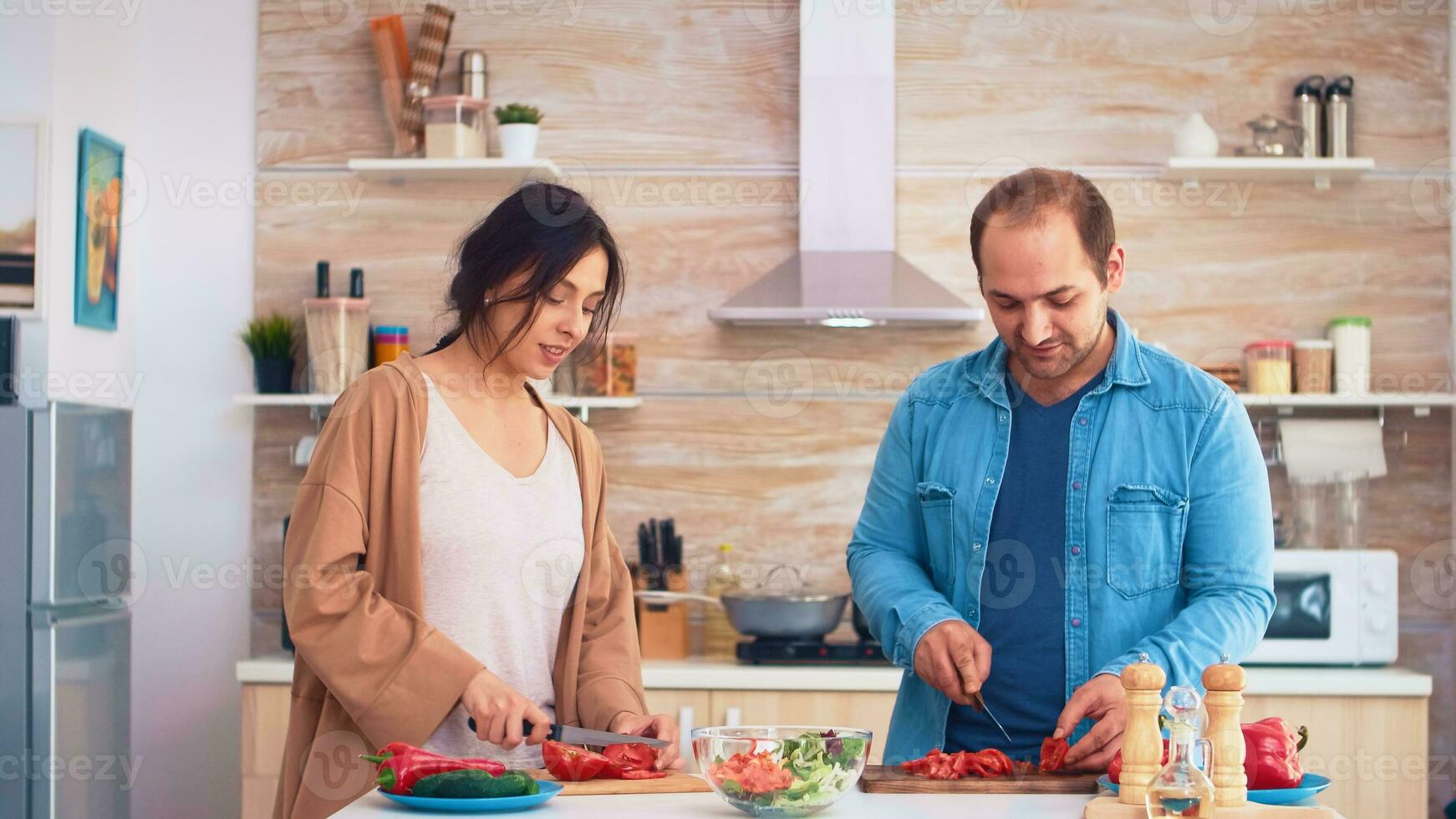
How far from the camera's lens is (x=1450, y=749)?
3.63 m

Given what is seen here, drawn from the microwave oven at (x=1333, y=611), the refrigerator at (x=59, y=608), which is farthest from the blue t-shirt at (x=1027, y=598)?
the refrigerator at (x=59, y=608)

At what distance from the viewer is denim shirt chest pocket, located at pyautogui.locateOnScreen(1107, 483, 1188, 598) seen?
1.78m

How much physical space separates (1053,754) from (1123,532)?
0.32 m

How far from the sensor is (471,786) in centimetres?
141

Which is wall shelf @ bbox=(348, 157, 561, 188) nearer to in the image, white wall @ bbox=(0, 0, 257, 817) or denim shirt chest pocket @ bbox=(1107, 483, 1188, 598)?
white wall @ bbox=(0, 0, 257, 817)

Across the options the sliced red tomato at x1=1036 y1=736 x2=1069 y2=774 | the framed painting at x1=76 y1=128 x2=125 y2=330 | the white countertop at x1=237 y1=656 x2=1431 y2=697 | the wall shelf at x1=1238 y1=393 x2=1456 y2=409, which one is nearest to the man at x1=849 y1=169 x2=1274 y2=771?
the sliced red tomato at x1=1036 y1=736 x2=1069 y2=774

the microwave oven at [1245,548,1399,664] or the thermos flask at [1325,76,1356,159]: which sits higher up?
the thermos flask at [1325,76,1356,159]

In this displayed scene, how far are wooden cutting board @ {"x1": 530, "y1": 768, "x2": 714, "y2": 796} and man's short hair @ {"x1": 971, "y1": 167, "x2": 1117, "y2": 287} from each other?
0.71 m

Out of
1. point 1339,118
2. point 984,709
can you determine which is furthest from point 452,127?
point 984,709

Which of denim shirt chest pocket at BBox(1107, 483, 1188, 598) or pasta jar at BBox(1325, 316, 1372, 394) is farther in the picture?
pasta jar at BBox(1325, 316, 1372, 394)

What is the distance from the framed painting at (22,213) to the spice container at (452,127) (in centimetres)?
91

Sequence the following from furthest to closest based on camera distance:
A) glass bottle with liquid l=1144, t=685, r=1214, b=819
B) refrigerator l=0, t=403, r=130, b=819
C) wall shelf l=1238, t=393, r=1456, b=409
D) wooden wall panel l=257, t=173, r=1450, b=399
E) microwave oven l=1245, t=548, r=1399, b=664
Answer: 1. wooden wall panel l=257, t=173, r=1450, b=399
2. wall shelf l=1238, t=393, r=1456, b=409
3. microwave oven l=1245, t=548, r=1399, b=664
4. refrigerator l=0, t=403, r=130, b=819
5. glass bottle with liquid l=1144, t=685, r=1214, b=819

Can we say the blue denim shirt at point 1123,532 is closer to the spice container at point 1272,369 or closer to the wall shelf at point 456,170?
the spice container at point 1272,369

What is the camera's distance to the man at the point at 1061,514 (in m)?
1.74
